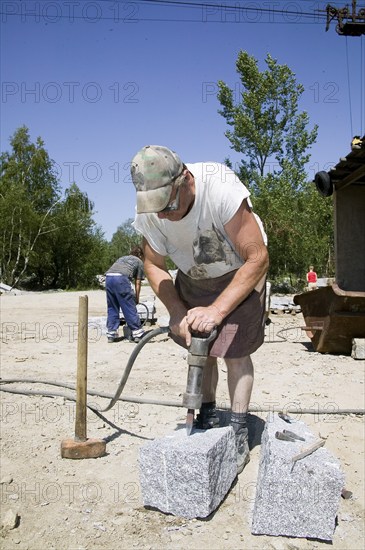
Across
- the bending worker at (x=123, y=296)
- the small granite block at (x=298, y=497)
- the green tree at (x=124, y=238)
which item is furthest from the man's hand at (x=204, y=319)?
the green tree at (x=124, y=238)

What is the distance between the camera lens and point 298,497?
7.66ft

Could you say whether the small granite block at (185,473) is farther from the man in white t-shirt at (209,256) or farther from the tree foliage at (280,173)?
the tree foliage at (280,173)

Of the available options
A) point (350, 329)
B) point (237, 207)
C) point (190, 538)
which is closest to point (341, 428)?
point (190, 538)

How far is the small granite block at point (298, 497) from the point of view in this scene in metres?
2.30

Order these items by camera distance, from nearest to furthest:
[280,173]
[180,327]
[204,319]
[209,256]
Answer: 1. [204,319]
2. [180,327]
3. [209,256]
4. [280,173]

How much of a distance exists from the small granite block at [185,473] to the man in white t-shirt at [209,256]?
0.46m

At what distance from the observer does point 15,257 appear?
29.6m

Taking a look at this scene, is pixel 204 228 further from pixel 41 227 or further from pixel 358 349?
pixel 41 227

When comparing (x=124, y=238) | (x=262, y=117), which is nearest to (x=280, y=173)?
(x=262, y=117)

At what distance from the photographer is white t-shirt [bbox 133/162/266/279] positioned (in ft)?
8.60

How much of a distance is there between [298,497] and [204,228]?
1.46 meters

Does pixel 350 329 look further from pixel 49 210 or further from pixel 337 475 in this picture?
pixel 49 210

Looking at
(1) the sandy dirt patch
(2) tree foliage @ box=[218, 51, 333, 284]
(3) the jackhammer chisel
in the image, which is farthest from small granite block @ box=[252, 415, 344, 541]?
(2) tree foliage @ box=[218, 51, 333, 284]

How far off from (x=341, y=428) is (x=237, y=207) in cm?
210
